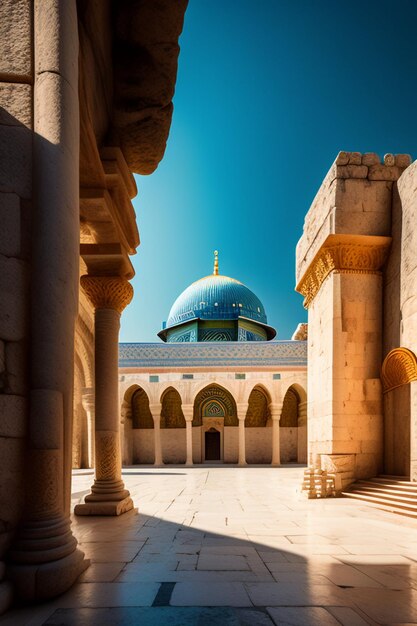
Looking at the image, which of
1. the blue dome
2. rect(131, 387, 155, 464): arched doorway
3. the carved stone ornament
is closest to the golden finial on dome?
the blue dome

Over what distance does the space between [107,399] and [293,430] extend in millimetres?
17146

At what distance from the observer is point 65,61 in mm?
2969

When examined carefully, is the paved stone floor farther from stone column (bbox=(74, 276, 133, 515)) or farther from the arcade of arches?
the arcade of arches

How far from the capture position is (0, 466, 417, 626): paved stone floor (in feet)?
7.91

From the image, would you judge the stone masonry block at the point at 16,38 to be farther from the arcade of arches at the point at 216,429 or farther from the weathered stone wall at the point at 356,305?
the arcade of arches at the point at 216,429

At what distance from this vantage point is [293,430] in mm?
21406

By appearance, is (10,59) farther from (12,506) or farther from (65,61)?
(12,506)

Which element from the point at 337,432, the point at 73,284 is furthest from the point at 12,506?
the point at 337,432

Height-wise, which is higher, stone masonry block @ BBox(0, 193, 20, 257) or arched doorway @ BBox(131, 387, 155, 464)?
stone masonry block @ BBox(0, 193, 20, 257)

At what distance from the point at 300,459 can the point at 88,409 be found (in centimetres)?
1070

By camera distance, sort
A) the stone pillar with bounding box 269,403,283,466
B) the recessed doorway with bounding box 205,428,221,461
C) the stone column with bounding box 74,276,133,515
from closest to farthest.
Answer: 1. the stone column with bounding box 74,276,133,515
2. the stone pillar with bounding box 269,403,283,466
3. the recessed doorway with bounding box 205,428,221,461

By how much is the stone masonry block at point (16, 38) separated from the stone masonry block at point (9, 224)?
33.1 inches

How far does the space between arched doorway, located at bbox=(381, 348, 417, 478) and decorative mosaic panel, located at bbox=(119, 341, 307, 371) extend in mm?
11282

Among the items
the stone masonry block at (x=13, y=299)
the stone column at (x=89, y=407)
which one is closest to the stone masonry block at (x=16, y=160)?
the stone masonry block at (x=13, y=299)
